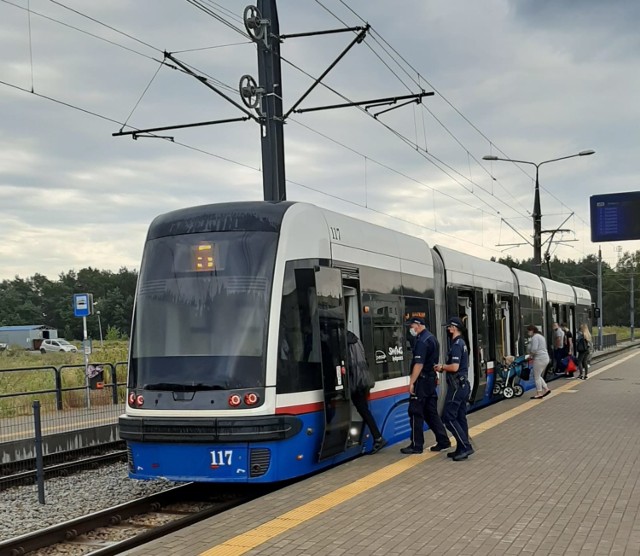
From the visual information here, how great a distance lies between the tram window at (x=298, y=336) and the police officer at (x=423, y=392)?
1.73m

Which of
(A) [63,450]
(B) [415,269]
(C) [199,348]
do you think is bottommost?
(A) [63,450]

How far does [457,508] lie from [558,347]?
17232 millimetres

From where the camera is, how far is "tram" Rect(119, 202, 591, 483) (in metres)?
8.17

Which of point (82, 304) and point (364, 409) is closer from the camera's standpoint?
point (364, 409)

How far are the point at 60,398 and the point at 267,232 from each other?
8.43m

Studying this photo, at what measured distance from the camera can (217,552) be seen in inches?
231

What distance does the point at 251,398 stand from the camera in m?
8.14

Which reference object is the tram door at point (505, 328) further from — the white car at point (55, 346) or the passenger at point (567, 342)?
the white car at point (55, 346)

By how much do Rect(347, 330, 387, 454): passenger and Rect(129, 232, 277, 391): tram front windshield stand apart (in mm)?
1554

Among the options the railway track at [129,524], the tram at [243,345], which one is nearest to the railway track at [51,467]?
the railway track at [129,524]

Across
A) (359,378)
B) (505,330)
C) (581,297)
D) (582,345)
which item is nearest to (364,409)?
(359,378)

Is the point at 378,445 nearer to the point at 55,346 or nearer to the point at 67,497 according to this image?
the point at 67,497

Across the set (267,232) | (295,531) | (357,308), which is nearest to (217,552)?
(295,531)

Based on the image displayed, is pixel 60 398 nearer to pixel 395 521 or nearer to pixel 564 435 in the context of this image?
pixel 564 435
